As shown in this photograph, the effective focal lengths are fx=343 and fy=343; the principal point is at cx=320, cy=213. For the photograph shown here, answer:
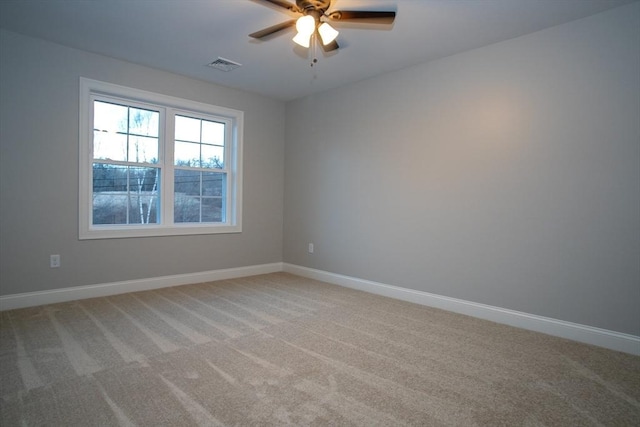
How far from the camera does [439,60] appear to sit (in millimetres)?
3525

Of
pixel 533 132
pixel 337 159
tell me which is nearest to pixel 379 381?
pixel 533 132

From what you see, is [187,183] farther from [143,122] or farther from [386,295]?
[386,295]

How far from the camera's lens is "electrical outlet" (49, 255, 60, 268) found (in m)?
3.39

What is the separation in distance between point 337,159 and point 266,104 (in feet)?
4.77

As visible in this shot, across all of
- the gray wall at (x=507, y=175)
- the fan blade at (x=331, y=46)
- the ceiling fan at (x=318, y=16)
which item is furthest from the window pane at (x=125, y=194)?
the fan blade at (x=331, y=46)

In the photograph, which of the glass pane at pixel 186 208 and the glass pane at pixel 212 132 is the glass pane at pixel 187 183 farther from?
the glass pane at pixel 212 132

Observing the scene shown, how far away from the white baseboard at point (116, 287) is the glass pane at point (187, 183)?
1.06 metres

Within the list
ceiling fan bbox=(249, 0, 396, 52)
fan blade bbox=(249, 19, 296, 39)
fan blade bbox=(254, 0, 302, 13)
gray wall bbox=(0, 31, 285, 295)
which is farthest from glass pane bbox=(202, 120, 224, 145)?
fan blade bbox=(254, 0, 302, 13)

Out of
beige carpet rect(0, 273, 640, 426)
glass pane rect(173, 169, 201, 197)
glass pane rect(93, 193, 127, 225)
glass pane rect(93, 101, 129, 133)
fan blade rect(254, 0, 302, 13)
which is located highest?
fan blade rect(254, 0, 302, 13)

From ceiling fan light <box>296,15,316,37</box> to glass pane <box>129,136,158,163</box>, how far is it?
8.38 ft

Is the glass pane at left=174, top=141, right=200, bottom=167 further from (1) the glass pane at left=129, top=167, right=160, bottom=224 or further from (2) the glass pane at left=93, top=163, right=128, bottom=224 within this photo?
(2) the glass pane at left=93, top=163, right=128, bottom=224

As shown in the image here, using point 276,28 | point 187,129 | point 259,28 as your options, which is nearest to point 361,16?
point 276,28

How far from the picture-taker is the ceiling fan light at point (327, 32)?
8.05ft

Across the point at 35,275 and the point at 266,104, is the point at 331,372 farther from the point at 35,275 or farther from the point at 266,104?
the point at 266,104
